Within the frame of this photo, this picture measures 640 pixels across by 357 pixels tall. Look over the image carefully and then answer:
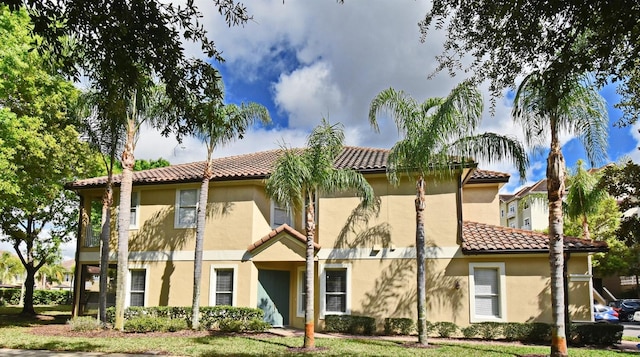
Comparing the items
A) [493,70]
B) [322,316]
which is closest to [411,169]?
[322,316]

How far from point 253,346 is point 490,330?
7964 mm

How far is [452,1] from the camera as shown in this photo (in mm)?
7273

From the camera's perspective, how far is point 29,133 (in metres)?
18.4

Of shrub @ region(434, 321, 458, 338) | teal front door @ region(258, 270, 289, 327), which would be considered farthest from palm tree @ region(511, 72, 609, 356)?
teal front door @ region(258, 270, 289, 327)

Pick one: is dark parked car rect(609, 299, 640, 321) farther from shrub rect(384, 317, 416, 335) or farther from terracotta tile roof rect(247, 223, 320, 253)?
terracotta tile roof rect(247, 223, 320, 253)

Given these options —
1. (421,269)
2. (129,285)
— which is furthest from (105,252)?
(421,269)

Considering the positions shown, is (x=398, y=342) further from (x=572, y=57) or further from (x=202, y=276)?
(x=572, y=57)

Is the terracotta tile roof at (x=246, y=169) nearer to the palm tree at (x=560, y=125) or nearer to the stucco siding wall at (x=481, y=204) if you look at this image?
the stucco siding wall at (x=481, y=204)

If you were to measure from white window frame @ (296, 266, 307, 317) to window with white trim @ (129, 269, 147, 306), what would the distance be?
615 centimetres

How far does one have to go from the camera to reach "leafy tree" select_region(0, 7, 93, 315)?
677 inches

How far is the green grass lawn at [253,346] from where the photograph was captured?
13727mm

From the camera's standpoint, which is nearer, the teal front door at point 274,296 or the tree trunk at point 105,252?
the tree trunk at point 105,252

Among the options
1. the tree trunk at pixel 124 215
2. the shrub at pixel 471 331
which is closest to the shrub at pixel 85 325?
the tree trunk at pixel 124 215

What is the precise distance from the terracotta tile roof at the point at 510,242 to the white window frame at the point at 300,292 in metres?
6.45
